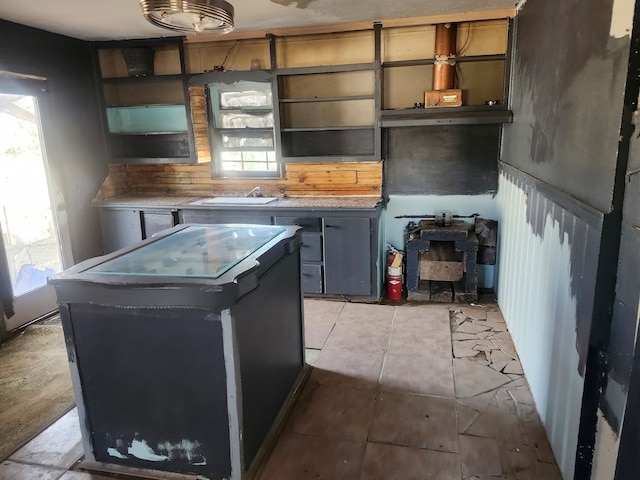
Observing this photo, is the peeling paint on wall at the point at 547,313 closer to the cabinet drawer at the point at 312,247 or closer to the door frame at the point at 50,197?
the cabinet drawer at the point at 312,247

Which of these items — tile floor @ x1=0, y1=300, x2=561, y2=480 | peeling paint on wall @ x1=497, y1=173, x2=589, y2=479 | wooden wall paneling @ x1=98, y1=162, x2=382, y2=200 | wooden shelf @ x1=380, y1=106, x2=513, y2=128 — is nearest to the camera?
peeling paint on wall @ x1=497, y1=173, x2=589, y2=479

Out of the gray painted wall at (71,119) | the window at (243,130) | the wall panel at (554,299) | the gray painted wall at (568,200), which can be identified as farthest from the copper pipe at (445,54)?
the gray painted wall at (71,119)

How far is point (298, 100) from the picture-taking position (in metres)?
4.14

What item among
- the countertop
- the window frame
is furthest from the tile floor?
the window frame

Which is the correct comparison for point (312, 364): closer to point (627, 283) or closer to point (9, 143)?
point (627, 283)

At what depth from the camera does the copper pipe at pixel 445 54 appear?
380 cm

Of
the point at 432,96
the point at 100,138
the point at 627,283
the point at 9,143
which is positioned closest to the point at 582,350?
the point at 627,283

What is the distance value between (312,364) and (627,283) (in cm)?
199

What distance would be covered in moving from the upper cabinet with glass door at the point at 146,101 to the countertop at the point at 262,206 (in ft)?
1.31

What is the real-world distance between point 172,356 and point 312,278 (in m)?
2.35

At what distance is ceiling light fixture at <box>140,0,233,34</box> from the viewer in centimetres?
175

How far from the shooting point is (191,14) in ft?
6.20

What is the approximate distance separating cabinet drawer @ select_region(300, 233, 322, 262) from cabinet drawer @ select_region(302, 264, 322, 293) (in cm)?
8

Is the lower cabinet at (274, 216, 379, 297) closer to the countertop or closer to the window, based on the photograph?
the countertop
